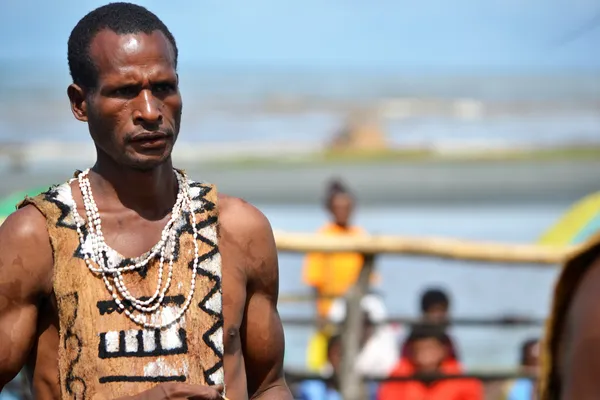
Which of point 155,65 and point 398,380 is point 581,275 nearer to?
point 155,65

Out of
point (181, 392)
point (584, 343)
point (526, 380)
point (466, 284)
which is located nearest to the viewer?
point (584, 343)

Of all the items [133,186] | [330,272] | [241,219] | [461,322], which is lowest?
[461,322]

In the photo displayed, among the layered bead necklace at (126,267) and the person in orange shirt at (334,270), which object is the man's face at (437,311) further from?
the layered bead necklace at (126,267)

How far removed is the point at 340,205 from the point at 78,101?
6064mm

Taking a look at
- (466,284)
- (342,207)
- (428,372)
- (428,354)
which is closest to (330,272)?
(342,207)

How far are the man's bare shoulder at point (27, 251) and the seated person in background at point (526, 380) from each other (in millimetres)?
4329

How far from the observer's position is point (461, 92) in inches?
2153

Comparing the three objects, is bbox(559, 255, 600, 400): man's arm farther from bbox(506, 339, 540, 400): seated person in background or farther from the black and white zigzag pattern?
bbox(506, 339, 540, 400): seated person in background

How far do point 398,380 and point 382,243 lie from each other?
0.83m

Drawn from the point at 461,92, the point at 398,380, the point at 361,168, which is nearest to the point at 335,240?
the point at 398,380

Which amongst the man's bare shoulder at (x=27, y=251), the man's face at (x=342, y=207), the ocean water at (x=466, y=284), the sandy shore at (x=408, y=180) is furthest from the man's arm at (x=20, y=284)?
the sandy shore at (x=408, y=180)

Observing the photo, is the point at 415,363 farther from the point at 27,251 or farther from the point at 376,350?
the point at 27,251

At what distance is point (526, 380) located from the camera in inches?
273

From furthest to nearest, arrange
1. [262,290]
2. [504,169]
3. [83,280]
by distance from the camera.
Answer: [504,169] → [262,290] → [83,280]
